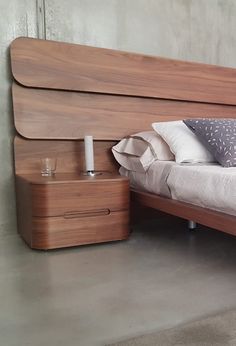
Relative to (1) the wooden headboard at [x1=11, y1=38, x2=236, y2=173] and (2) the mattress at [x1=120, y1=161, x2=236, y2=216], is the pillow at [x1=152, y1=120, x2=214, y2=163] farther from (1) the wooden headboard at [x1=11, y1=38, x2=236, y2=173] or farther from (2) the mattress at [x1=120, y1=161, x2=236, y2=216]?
(1) the wooden headboard at [x1=11, y1=38, x2=236, y2=173]

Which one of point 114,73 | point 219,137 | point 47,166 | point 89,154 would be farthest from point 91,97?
point 219,137

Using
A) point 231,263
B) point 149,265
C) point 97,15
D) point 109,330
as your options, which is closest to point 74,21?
point 97,15

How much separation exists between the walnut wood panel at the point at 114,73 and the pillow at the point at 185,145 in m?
0.44

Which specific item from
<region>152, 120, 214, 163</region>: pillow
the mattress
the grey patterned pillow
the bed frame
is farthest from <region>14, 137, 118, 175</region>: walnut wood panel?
the grey patterned pillow

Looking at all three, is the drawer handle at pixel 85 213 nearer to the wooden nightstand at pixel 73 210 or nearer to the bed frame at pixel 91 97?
the wooden nightstand at pixel 73 210

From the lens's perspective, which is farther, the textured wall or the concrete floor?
the textured wall

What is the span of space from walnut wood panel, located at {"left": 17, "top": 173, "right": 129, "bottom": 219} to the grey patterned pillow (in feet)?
1.56

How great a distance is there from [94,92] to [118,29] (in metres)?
0.50

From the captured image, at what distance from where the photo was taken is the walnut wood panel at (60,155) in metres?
1.87

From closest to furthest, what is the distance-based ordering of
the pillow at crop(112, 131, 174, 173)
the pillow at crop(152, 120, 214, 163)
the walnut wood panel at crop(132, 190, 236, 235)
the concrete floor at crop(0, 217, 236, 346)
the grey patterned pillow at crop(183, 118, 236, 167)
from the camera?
the concrete floor at crop(0, 217, 236, 346), the walnut wood panel at crop(132, 190, 236, 235), the grey patterned pillow at crop(183, 118, 236, 167), the pillow at crop(152, 120, 214, 163), the pillow at crop(112, 131, 174, 173)

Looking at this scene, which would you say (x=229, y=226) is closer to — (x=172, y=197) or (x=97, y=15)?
(x=172, y=197)

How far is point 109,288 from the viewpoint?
3.95 ft

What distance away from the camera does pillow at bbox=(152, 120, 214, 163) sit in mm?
1695

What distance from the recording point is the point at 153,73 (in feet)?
7.05
